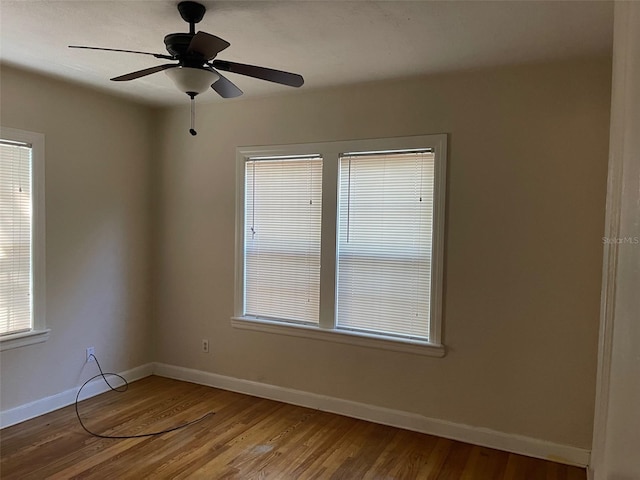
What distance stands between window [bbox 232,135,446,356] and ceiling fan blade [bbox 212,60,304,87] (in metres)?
1.23

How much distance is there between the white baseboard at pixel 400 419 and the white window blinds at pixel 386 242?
1.98 feet

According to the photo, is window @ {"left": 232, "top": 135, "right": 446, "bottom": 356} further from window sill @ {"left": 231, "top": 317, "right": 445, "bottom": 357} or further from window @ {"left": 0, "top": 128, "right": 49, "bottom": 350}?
window @ {"left": 0, "top": 128, "right": 49, "bottom": 350}

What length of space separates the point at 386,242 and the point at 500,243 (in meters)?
0.79

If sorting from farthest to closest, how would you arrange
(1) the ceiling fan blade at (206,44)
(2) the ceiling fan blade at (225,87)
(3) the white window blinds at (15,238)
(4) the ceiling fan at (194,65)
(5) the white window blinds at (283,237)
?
1. (5) the white window blinds at (283,237)
2. (3) the white window blinds at (15,238)
3. (2) the ceiling fan blade at (225,87)
4. (4) the ceiling fan at (194,65)
5. (1) the ceiling fan blade at (206,44)

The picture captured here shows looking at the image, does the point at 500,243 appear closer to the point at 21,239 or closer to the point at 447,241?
the point at 447,241

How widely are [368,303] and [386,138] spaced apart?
4.05ft

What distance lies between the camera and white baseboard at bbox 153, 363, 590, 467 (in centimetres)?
290

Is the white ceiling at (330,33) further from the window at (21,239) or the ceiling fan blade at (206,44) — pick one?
the window at (21,239)

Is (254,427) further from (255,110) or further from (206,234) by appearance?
(255,110)

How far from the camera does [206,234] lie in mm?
4039

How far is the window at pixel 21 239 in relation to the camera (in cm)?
316

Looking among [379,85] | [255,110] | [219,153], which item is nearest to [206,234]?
[219,153]

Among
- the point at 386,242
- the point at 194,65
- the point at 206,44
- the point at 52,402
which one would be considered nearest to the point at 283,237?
the point at 386,242

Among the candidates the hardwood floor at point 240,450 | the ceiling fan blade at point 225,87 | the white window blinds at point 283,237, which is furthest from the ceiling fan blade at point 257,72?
the hardwood floor at point 240,450
